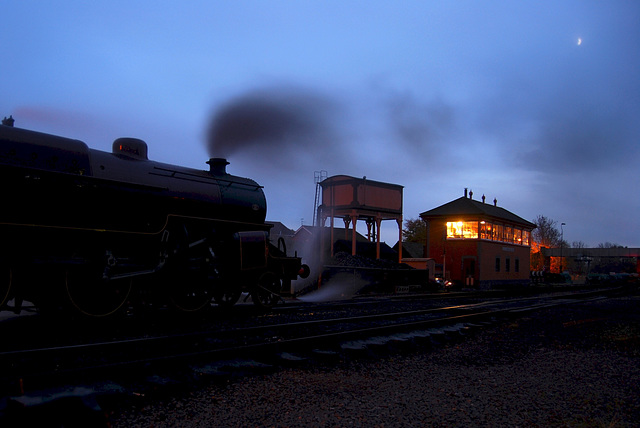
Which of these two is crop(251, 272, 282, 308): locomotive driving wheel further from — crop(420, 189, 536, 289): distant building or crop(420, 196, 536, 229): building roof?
crop(420, 196, 536, 229): building roof

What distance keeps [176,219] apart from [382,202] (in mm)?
21525

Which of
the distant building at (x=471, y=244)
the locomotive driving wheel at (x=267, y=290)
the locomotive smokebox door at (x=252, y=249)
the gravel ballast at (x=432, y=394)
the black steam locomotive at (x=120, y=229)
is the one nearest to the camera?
the gravel ballast at (x=432, y=394)

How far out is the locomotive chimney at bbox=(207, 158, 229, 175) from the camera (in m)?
11.6

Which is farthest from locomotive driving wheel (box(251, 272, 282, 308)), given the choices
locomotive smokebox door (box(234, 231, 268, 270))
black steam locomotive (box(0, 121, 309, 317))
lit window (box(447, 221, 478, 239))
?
lit window (box(447, 221, 478, 239))

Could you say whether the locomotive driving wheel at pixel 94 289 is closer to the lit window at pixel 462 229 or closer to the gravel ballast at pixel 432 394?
the gravel ballast at pixel 432 394

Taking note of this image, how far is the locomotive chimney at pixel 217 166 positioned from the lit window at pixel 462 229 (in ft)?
91.4

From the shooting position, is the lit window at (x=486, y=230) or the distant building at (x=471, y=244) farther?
the lit window at (x=486, y=230)

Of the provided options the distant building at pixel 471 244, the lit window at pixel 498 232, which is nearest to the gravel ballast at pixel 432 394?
the distant building at pixel 471 244

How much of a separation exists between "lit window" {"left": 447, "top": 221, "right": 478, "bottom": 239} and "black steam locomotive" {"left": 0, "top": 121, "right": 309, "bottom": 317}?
27.0 meters

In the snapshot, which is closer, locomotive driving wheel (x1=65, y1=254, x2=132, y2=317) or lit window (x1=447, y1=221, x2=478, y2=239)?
locomotive driving wheel (x1=65, y1=254, x2=132, y2=317)

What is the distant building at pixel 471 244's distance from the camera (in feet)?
117

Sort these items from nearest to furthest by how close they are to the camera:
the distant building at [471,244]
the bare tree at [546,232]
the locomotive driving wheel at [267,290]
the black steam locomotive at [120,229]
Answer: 1. the black steam locomotive at [120,229]
2. the locomotive driving wheel at [267,290]
3. the distant building at [471,244]
4. the bare tree at [546,232]

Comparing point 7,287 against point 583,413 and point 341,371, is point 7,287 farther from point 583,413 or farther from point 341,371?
point 583,413

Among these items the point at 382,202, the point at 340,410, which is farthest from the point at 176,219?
the point at 382,202
